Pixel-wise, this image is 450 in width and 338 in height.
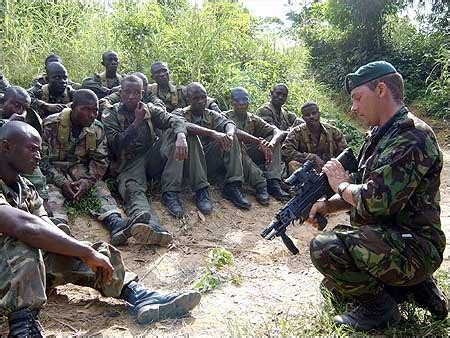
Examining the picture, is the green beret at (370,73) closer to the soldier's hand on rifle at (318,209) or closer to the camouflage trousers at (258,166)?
the soldier's hand on rifle at (318,209)

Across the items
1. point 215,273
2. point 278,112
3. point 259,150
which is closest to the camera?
point 215,273

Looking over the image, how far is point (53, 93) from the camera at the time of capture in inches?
231

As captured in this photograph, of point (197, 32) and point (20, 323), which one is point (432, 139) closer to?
point (20, 323)

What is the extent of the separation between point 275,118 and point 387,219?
4.41 m

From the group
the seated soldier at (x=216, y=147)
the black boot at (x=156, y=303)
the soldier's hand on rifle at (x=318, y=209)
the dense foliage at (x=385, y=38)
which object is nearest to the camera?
the black boot at (x=156, y=303)

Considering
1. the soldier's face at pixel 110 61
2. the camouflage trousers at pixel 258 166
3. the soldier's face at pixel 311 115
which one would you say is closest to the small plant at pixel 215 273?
the camouflage trousers at pixel 258 166

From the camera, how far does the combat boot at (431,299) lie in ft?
9.77

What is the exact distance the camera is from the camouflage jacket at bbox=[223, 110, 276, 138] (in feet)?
21.3

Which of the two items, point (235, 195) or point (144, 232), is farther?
point (235, 195)

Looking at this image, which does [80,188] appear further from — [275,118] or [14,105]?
[275,118]

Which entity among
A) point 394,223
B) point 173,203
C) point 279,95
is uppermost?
point 394,223

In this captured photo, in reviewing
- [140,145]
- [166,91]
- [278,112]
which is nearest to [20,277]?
[140,145]

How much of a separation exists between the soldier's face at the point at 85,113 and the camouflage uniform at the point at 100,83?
1777 mm

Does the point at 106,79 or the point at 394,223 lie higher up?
the point at 394,223
